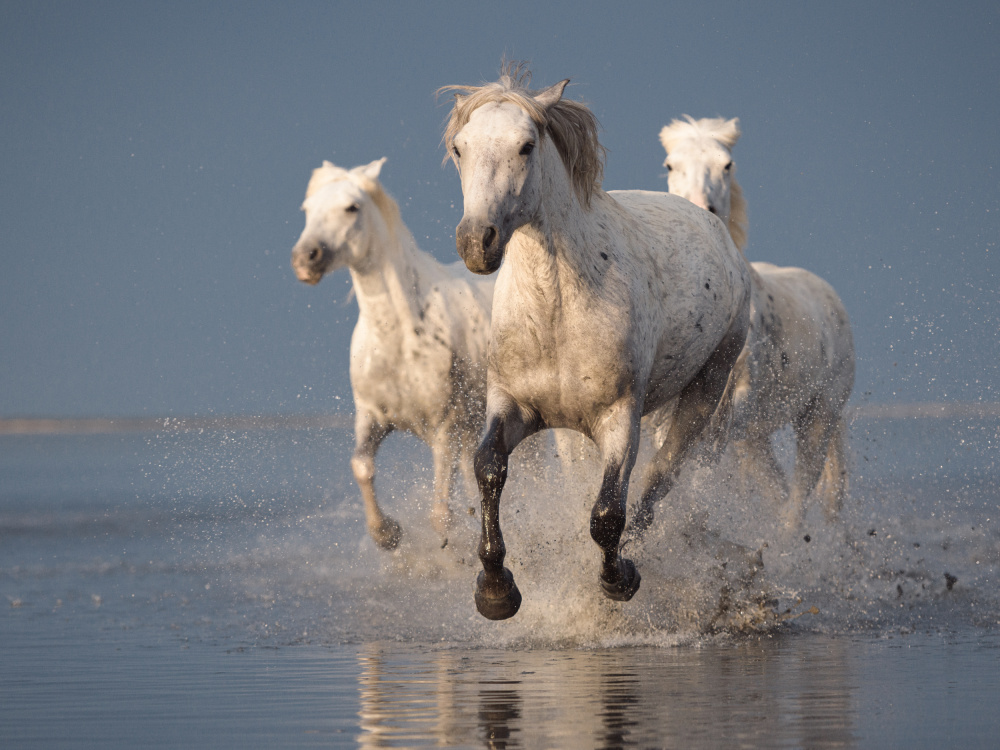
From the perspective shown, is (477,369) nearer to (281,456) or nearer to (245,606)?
(245,606)

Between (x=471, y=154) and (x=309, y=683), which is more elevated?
(x=471, y=154)

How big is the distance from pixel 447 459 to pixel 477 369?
22.1 inches

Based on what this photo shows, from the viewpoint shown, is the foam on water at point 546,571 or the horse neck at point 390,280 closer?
the foam on water at point 546,571

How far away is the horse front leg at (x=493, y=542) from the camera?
5.04m

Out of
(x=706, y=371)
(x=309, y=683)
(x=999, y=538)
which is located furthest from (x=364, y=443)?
(x=999, y=538)

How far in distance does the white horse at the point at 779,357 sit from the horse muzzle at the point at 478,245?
360 centimetres

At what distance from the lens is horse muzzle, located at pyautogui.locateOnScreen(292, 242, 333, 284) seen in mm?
7859

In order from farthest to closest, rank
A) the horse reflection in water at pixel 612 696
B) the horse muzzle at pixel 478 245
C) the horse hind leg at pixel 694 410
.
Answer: the horse hind leg at pixel 694 410 < the horse muzzle at pixel 478 245 < the horse reflection in water at pixel 612 696

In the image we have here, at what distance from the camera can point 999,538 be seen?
9961mm

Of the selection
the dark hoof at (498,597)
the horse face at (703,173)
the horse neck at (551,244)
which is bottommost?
the dark hoof at (498,597)

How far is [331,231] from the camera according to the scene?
809 cm

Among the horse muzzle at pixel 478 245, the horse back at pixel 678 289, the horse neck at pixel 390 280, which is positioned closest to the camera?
the horse muzzle at pixel 478 245

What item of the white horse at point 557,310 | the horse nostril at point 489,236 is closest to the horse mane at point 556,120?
the white horse at point 557,310

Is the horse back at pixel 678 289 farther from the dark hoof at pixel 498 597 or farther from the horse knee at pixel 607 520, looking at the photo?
the dark hoof at pixel 498 597
